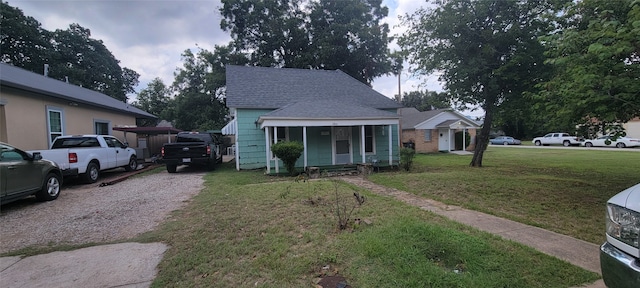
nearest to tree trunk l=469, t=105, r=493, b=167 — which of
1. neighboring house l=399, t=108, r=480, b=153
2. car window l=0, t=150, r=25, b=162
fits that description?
neighboring house l=399, t=108, r=480, b=153

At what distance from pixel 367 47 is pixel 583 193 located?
20.7m

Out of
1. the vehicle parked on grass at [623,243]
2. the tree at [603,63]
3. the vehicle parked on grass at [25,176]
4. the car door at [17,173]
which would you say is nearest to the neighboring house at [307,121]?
the vehicle parked on grass at [25,176]

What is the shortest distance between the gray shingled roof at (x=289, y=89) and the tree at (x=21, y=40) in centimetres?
2925

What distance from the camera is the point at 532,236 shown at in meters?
3.91

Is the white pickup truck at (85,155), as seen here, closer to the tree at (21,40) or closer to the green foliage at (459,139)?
the green foliage at (459,139)

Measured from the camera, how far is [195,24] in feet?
40.4

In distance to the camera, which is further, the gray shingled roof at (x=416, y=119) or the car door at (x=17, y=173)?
the gray shingled roof at (x=416, y=119)

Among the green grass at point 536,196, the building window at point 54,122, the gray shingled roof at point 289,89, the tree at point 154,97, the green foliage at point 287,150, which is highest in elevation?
the tree at point 154,97

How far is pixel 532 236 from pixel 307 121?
8514 mm

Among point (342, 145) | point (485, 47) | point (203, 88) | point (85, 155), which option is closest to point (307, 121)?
point (342, 145)

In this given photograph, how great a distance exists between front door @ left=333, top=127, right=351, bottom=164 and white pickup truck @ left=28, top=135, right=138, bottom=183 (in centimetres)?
927

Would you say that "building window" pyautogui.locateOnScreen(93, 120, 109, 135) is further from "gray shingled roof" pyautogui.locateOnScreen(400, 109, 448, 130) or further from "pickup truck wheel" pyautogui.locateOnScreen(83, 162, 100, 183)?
"gray shingled roof" pyautogui.locateOnScreen(400, 109, 448, 130)

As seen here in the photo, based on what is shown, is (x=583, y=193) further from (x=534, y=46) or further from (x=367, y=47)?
(x=367, y=47)

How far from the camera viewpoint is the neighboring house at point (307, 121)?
11672 mm
